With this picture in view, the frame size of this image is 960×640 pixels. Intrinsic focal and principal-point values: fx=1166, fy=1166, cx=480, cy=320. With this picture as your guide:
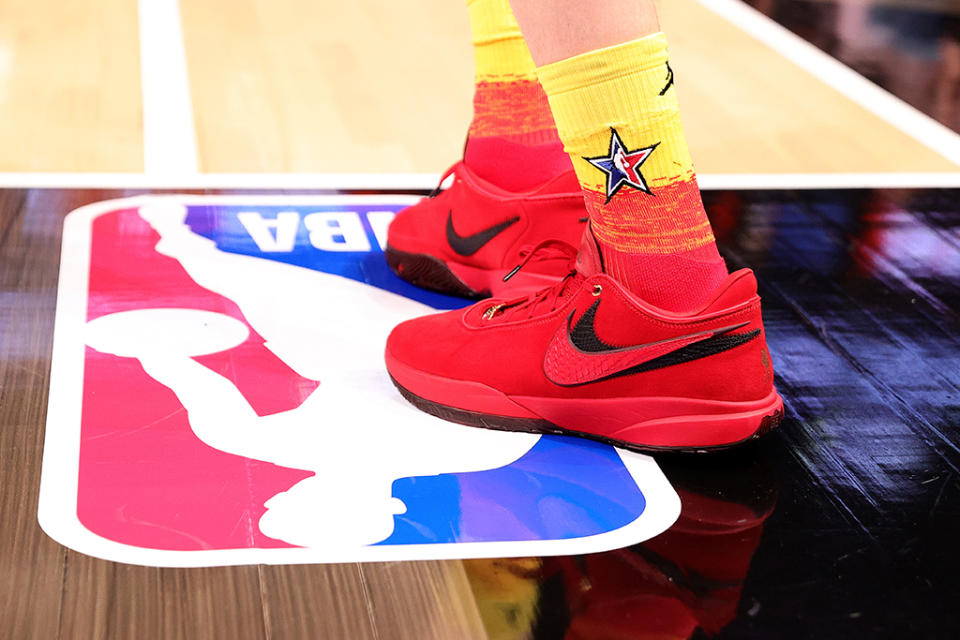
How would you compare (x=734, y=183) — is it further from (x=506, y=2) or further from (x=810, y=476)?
(x=810, y=476)

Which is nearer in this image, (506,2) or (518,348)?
(518,348)

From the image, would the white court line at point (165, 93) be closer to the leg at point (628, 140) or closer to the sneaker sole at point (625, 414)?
the sneaker sole at point (625, 414)

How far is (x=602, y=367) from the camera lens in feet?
4.07

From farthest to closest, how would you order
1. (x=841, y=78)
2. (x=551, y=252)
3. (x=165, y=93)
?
(x=841, y=78), (x=165, y=93), (x=551, y=252)

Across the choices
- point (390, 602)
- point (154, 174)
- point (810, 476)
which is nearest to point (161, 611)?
point (390, 602)

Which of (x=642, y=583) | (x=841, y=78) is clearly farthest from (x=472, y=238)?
(x=841, y=78)

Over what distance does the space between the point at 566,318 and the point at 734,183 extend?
1005mm

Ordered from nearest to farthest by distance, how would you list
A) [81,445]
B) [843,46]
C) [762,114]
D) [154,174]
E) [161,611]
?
[161,611] → [81,445] → [154,174] → [762,114] → [843,46]

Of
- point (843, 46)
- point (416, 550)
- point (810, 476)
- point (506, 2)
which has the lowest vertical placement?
point (843, 46)

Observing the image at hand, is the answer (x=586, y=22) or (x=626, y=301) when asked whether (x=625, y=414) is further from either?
(x=586, y=22)

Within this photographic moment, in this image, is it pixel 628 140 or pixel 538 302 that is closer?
pixel 628 140

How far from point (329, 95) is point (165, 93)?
0.35m

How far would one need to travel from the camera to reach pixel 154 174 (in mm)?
2043

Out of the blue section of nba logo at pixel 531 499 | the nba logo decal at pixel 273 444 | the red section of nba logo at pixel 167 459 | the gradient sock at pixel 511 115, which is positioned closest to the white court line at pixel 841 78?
the gradient sock at pixel 511 115
